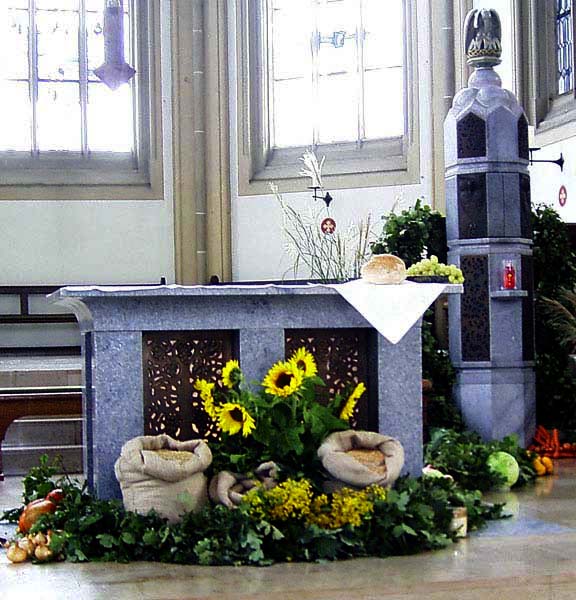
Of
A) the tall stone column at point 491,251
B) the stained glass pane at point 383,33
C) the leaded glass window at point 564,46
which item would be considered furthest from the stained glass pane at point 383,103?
the tall stone column at point 491,251

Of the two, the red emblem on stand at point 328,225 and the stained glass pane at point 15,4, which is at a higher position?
the stained glass pane at point 15,4

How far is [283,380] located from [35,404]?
10.5 feet

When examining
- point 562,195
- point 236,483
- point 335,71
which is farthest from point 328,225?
point 236,483

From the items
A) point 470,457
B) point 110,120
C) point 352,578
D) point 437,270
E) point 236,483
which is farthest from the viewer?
point 110,120

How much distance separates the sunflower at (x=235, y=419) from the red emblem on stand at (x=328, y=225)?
22.8ft

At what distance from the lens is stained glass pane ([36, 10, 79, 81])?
12.7 metres

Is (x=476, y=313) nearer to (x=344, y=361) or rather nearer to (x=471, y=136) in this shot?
(x=471, y=136)

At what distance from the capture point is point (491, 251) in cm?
786

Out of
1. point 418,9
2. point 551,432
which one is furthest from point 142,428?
point 418,9

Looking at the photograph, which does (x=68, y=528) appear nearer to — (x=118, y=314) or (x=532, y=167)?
(x=118, y=314)

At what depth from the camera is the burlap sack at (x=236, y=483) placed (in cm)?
482

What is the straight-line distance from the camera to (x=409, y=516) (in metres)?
4.82

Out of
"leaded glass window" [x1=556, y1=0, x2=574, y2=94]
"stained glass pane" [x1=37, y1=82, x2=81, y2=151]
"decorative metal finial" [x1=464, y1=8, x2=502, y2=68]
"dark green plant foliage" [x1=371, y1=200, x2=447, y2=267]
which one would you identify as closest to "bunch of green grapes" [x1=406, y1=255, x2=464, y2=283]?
"dark green plant foliage" [x1=371, y1=200, x2=447, y2=267]

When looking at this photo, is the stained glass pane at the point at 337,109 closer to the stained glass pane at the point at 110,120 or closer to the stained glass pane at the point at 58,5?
the stained glass pane at the point at 110,120
